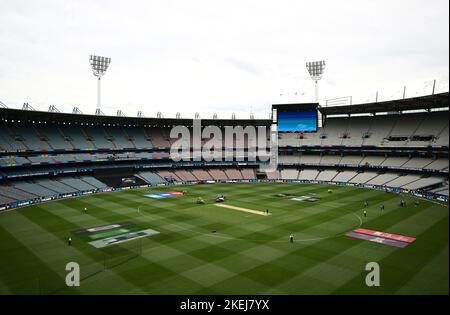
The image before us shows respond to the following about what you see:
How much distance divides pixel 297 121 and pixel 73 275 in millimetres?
76048

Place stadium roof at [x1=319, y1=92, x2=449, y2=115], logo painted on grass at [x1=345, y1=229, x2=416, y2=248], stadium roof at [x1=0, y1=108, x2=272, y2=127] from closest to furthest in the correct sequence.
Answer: logo painted on grass at [x1=345, y1=229, x2=416, y2=248] → stadium roof at [x1=319, y1=92, x2=449, y2=115] → stadium roof at [x1=0, y1=108, x2=272, y2=127]

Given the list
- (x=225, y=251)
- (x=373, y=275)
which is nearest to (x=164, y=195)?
(x=225, y=251)

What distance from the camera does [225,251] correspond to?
29500 mm

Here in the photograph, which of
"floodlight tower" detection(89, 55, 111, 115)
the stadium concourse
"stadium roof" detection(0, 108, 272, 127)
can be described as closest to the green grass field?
the stadium concourse

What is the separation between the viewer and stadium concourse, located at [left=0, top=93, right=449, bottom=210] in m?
62.8

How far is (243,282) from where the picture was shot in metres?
22.7

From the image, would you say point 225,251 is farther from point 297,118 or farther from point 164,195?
point 297,118

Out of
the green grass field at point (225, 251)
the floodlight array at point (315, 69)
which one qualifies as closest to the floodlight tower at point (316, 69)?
the floodlight array at point (315, 69)

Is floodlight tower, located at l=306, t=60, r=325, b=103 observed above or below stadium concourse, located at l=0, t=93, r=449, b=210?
above

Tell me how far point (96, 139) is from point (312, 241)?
2595 inches

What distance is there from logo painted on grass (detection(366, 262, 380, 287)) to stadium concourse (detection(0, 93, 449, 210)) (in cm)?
3803

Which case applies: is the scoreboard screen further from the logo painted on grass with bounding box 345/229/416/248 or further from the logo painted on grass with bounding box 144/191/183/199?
the logo painted on grass with bounding box 345/229/416/248

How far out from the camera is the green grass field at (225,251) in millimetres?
22156
